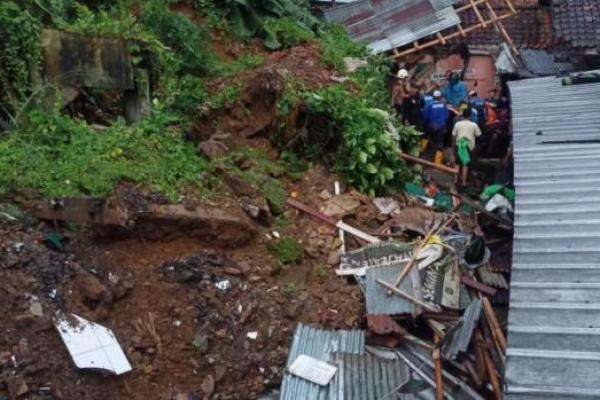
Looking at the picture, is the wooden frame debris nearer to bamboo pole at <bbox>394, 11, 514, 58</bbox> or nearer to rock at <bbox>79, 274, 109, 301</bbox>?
bamboo pole at <bbox>394, 11, 514, 58</bbox>

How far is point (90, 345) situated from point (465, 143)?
6.83 m

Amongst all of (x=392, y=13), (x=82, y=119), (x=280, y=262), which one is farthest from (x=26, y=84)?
(x=392, y=13)

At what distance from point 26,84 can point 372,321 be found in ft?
18.1

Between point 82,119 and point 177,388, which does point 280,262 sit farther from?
point 82,119

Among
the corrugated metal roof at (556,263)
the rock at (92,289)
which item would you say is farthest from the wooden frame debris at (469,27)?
the rock at (92,289)

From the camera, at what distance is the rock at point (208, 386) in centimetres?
646

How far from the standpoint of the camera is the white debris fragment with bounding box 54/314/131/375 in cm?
631

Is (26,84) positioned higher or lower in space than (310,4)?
lower

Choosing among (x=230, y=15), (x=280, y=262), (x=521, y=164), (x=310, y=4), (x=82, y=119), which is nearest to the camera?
(x=521, y=164)

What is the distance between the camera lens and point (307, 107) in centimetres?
992

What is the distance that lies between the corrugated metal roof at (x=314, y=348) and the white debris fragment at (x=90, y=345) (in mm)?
1551

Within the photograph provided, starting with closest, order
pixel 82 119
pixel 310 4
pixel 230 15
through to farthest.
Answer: pixel 82 119 < pixel 230 15 < pixel 310 4

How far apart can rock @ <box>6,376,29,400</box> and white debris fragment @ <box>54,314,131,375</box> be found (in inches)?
19.7

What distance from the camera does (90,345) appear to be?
6.43 m
